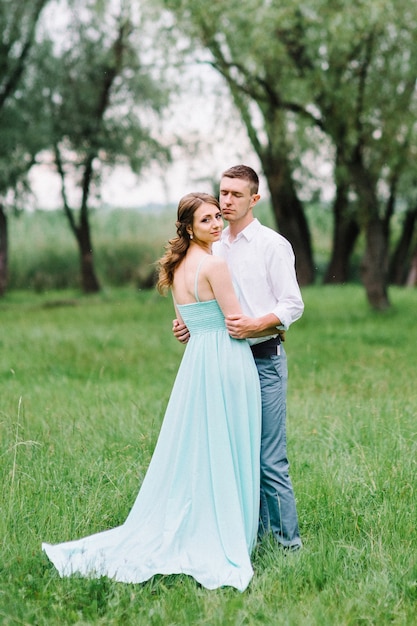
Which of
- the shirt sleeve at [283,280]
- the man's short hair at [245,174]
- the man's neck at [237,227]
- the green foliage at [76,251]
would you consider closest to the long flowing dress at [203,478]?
the shirt sleeve at [283,280]

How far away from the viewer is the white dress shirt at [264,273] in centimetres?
406

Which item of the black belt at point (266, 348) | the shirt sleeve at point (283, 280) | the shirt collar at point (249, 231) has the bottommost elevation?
the black belt at point (266, 348)

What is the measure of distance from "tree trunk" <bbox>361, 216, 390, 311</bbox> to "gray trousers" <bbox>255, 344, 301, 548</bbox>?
11.6 m

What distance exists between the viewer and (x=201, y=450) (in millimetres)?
4102

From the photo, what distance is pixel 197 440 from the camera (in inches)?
162

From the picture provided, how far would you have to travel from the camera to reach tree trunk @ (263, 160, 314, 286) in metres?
20.2

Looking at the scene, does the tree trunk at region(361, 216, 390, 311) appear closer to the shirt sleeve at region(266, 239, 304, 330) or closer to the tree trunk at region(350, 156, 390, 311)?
the tree trunk at region(350, 156, 390, 311)

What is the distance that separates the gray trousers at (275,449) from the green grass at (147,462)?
187mm

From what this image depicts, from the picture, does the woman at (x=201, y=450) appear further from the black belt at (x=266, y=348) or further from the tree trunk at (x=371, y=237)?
the tree trunk at (x=371, y=237)

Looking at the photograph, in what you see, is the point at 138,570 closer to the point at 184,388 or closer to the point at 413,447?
the point at 184,388

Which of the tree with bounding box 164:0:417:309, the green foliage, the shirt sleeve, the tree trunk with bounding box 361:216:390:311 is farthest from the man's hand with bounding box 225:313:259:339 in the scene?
the green foliage

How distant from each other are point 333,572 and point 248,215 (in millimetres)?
1837

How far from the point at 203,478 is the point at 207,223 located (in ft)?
4.23

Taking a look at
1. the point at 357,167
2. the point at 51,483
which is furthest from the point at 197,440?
the point at 357,167
